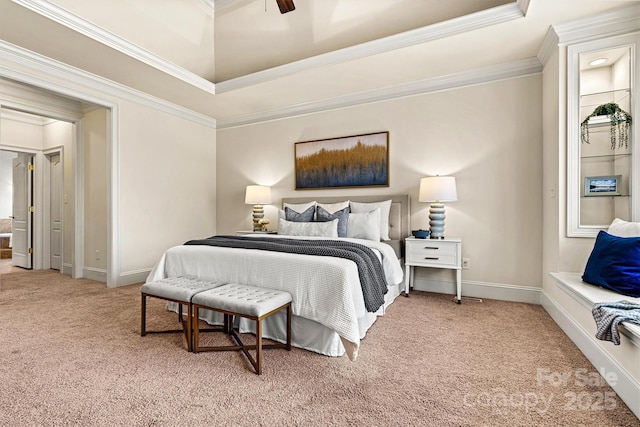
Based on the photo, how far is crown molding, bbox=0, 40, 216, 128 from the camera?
3064 millimetres

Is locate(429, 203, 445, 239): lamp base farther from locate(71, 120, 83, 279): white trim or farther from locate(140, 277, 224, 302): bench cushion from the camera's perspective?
locate(71, 120, 83, 279): white trim

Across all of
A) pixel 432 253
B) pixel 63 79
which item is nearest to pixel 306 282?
pixel 432 253

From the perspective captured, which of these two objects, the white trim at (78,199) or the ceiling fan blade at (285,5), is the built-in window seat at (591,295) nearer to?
the ceiling fan blade at (285,5)

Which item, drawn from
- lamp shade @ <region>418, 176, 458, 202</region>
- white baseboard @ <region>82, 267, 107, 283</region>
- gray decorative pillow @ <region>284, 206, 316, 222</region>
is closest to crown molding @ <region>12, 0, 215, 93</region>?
gray decorative pillow @ <region>284, 206, 316, 222</region>

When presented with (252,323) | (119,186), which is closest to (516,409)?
(252,323)

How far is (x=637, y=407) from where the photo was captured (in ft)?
4.87

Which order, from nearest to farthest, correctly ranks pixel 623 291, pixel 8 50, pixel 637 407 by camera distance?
pixel 637 407 < pixel 623 291 < pixel 8 50

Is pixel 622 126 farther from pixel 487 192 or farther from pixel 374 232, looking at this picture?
pixel 374 232

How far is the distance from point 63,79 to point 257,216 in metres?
2.81

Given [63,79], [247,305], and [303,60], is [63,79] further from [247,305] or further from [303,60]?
[247,305]

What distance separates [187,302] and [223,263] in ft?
1.58

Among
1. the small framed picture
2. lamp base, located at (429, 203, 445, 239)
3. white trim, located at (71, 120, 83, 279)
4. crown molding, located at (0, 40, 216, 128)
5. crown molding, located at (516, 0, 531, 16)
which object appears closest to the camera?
crown molding, located at (516, 0, 531, 16)

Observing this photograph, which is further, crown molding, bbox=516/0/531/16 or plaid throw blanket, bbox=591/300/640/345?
crown molding, bbox=516/0/531/16

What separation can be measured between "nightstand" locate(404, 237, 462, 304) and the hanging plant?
4.86 ft
